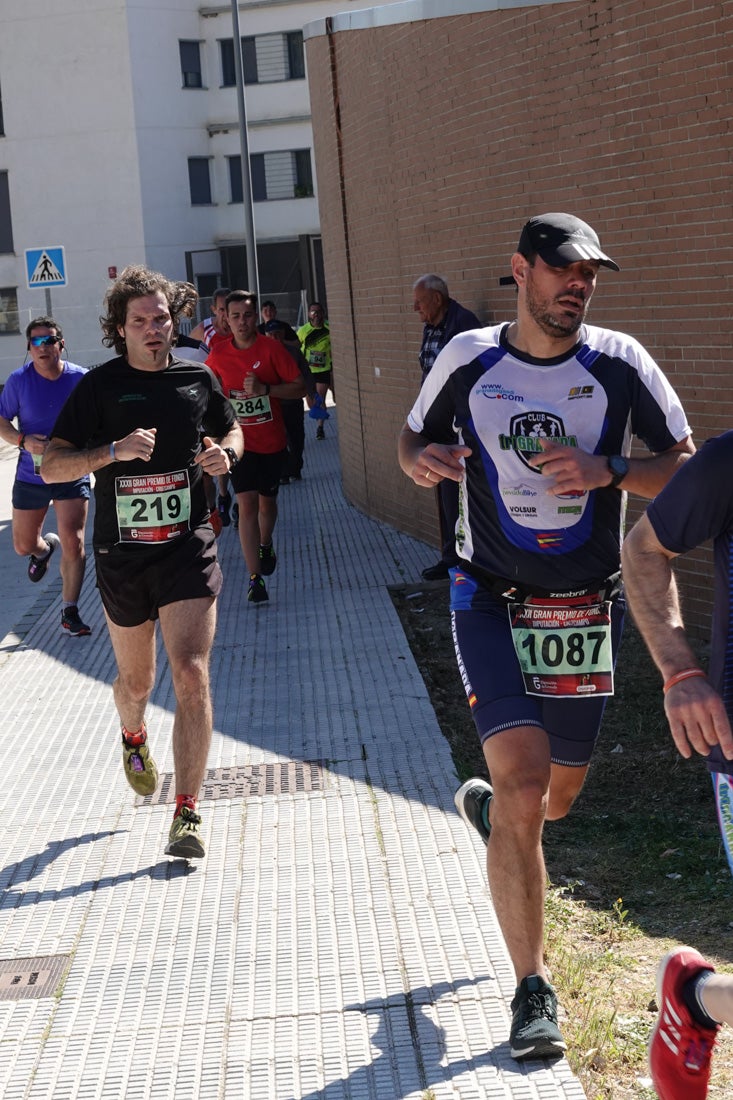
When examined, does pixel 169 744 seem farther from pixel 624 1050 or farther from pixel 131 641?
pixel 624 1050

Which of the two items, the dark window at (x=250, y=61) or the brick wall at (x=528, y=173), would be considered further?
the dark window at (x=250, y=61)

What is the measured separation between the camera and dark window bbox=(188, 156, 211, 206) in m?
49.8

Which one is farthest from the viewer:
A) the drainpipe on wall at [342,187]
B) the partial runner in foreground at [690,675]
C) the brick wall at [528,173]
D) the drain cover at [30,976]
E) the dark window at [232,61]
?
the dark window at [232,61]

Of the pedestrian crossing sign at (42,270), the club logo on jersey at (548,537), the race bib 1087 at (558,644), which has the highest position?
the pedestrian crossing sign at (42,270)

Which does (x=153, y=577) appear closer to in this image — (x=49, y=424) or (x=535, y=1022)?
(x=535, y=1022)

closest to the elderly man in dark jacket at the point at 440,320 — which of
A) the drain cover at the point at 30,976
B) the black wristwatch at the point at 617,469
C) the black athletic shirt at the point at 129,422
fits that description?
the black athletic shirt at the point at 129,422

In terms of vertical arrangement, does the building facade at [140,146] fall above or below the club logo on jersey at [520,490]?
above

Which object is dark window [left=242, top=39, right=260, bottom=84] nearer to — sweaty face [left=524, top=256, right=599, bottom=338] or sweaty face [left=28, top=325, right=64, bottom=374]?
sweaty face [left=28, top=325, right=64, bottom=374]

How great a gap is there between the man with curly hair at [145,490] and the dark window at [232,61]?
153 ft

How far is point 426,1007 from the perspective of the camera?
4246 mm

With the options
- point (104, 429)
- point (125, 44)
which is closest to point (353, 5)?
point (125, 44)

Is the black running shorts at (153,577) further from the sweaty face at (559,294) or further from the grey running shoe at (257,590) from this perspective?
the grey running shoe at (257,590)

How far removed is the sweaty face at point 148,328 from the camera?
579 centimetres

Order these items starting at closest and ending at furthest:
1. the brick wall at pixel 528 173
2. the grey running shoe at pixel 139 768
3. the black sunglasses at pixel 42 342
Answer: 1. the grey running shoe at pixel 139 768
2. the brick wall at pixel 528 173
3. the black sunglasses at pixel 42 342
